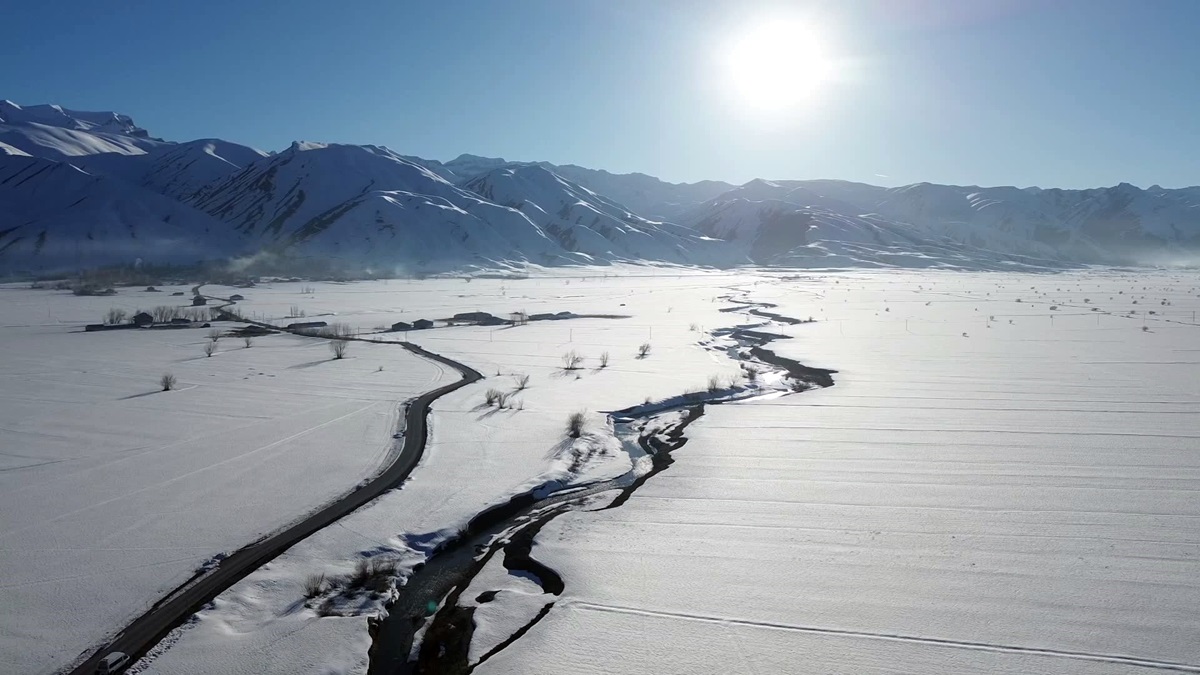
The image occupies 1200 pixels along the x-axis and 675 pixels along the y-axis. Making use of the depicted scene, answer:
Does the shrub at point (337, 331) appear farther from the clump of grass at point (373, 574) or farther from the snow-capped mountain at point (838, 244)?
the snow-capped mountain at point (838, 244)

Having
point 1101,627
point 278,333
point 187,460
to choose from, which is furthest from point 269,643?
point 278,333

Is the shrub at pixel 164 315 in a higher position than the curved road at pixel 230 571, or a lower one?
higher

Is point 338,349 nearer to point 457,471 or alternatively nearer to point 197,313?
point 457,471

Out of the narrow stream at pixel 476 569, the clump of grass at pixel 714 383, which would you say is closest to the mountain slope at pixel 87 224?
the clump of grass at pixel 714 383

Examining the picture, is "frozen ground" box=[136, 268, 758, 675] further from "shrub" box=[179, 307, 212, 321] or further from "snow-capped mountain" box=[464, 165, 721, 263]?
"snow-capped mountain" box=[464, 165, 721, 263]

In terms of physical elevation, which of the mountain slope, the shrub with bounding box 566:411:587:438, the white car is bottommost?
the white car

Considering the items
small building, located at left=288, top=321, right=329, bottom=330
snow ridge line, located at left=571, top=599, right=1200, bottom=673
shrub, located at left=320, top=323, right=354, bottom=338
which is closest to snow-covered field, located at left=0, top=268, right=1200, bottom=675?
snow ridge line, located at left=571, top=599, right=1200, bottom=673

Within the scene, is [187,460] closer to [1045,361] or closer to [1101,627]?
[1101,627]
